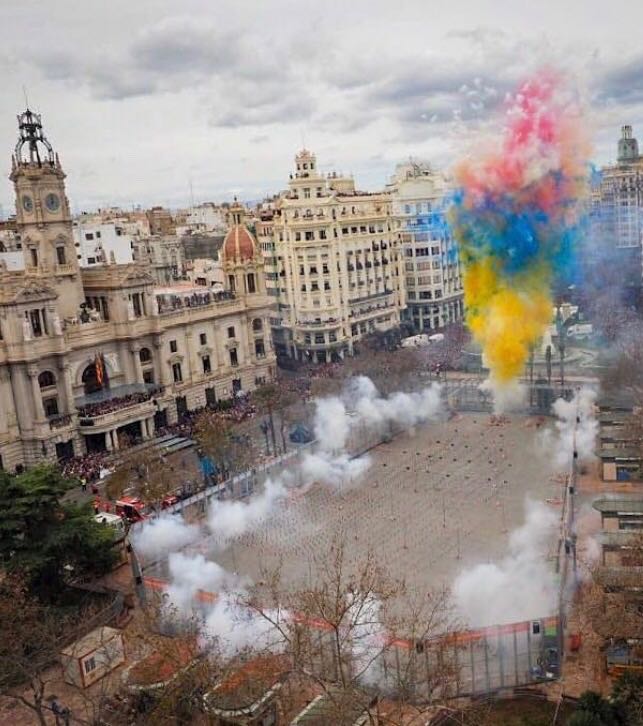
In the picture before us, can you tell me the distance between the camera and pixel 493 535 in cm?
2939

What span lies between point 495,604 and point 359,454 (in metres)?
17.3

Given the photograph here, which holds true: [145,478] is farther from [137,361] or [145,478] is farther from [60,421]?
[137,361]

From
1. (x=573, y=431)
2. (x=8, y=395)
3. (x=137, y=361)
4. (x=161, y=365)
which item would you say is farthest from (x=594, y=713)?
(x=161, y=365)

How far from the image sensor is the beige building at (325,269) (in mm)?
A: 66312

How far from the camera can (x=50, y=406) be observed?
45188 millimetres

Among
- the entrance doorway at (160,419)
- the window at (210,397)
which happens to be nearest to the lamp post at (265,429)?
the entrance doorway at (160,419)

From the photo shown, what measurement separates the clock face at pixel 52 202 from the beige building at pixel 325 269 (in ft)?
72.4

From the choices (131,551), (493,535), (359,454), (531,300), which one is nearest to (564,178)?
(531,300)

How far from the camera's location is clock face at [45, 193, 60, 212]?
48375 mm

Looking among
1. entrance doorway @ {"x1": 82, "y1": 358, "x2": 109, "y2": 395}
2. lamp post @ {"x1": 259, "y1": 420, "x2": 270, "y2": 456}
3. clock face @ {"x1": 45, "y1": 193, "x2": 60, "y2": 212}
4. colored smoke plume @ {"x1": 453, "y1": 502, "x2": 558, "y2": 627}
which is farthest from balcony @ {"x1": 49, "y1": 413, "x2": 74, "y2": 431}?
colored smoke plume @ {"x1": 453, "y1": 502, "x2": 558, "y2": 627}

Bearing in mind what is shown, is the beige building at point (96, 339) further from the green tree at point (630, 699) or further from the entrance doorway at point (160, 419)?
the green tree at point (630, 699)

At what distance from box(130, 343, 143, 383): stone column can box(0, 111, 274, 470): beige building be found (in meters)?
0.06

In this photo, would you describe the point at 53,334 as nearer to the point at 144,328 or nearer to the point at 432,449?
the point at 144,328

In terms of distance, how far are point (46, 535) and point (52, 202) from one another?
28162 mm
